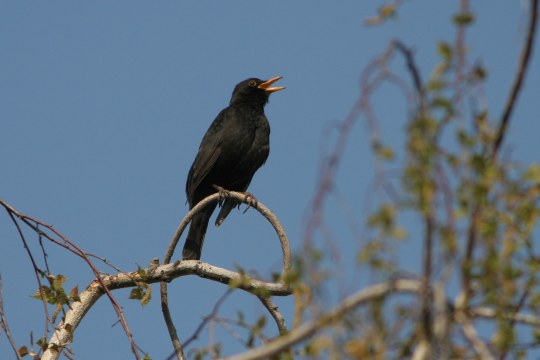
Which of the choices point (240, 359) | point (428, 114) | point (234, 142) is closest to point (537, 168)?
point (428, 114)

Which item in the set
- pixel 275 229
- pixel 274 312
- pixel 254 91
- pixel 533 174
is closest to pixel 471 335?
pixel 533 174

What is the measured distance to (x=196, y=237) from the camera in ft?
23.9

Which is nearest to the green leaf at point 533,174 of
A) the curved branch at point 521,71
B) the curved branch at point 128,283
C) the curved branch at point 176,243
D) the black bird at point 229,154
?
the curved branch at point 521,71

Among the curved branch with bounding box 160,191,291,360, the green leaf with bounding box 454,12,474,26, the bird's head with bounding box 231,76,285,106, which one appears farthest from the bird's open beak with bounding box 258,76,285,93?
the green leaf with bounding box 454,12,474,26

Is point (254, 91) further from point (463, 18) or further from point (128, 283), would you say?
point (463, 18)

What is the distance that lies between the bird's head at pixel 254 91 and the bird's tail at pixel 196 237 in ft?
5.33

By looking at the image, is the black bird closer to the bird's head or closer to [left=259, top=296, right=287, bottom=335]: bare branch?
the bird's head

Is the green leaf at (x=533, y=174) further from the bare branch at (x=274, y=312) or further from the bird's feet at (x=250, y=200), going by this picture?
the bird's feet at (x=250, y=200)

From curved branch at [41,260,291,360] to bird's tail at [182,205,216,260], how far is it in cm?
196

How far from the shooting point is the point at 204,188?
26.8 feet

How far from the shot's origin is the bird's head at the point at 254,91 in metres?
8.74

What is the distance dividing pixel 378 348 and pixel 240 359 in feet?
1.19

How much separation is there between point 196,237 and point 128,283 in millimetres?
2476

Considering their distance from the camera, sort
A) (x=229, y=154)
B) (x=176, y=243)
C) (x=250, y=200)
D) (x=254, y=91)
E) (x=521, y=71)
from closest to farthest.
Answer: (x=521, y=71), (x=176, y=243), (x=250, y=200), (x=229, y=154), (x=254, y=91)
